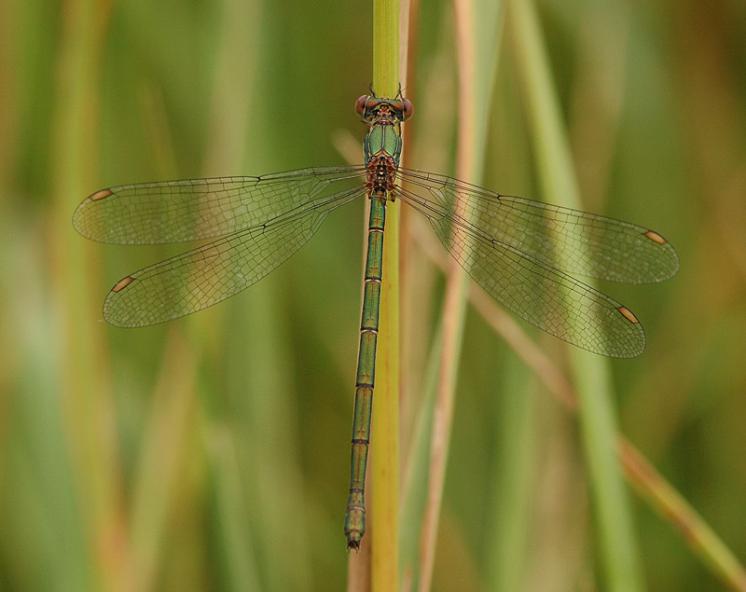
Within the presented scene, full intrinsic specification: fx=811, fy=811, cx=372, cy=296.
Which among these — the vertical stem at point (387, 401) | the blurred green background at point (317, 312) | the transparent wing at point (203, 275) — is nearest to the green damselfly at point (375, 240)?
the transparent wing at point (203, 275)

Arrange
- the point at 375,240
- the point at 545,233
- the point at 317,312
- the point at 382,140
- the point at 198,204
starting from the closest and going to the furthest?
the point at 375,240, the point at 545,233, the point at 198,204, the point at 382,140, the point at 317,312

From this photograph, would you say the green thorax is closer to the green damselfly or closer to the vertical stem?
the green damselfly

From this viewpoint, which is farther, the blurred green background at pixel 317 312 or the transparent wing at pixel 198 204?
the blurred green background at pixel 317 312

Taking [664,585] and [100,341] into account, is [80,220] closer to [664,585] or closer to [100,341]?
[100,341]

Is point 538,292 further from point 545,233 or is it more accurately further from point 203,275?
point 203,275

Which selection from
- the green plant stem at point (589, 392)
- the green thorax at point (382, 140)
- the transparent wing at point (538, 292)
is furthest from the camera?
the green thorax at point (382, 140)

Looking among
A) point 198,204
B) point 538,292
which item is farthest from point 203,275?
point 538,292

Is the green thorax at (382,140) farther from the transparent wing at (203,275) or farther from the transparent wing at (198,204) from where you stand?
the transparent wing at (203,275)
